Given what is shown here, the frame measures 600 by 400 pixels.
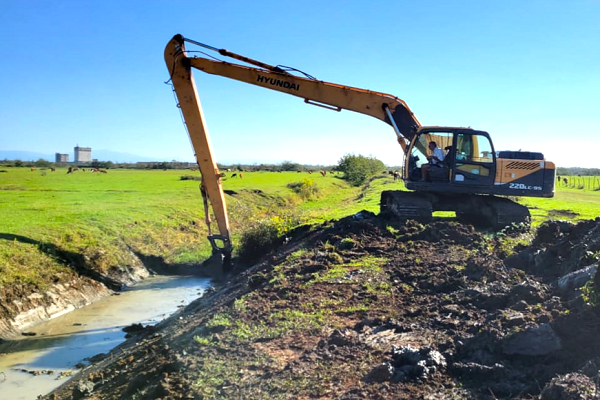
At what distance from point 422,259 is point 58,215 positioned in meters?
13.8

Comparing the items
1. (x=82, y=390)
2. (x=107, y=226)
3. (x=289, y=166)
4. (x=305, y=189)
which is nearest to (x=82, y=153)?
(x=289, y=166)

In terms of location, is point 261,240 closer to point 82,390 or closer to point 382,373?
point 82,390

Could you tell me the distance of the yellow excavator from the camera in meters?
13.1

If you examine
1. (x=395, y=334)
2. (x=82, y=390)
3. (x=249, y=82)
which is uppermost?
(x=249, y=82)

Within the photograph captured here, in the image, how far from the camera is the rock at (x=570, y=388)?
4.18 m

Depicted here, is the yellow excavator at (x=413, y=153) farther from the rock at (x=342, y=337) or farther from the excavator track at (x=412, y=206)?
the rock at (x=342, y=337)

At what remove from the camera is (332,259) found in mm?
10695

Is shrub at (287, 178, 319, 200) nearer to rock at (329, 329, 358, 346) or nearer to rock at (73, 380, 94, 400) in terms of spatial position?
rock at (73, 380, 94, 400)

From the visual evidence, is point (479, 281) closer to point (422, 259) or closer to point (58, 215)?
point (422, 259)

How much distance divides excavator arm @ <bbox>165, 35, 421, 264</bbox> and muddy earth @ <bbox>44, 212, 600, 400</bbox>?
423 cm

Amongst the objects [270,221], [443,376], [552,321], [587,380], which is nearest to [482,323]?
[552,321]

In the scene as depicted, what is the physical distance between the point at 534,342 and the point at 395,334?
171 cm

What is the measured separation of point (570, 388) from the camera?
432 cm

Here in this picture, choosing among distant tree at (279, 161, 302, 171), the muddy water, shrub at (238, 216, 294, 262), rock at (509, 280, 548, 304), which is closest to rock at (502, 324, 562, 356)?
rock at (509, 280, 548, 304)
